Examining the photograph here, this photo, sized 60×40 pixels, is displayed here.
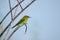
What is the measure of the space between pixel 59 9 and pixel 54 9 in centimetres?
4

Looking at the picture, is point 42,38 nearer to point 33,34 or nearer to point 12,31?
point 33,34

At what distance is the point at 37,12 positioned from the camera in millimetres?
1175

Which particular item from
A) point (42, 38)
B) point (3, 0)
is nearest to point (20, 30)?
point (42, 38)

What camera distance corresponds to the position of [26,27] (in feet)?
3.73

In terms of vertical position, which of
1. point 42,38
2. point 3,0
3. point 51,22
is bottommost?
point 42,38

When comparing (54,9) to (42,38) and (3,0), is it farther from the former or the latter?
(3,0)

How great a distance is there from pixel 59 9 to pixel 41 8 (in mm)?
151

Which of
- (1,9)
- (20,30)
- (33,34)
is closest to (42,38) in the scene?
(33,34)

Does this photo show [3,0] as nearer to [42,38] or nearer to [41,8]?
[41,8]

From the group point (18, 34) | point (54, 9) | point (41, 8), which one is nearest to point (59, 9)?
point (54, 9)

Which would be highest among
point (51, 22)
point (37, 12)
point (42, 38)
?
point (37, 12)

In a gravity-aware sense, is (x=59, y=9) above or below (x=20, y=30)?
above

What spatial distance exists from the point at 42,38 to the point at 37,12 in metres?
0.22

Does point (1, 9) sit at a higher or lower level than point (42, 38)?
higher
